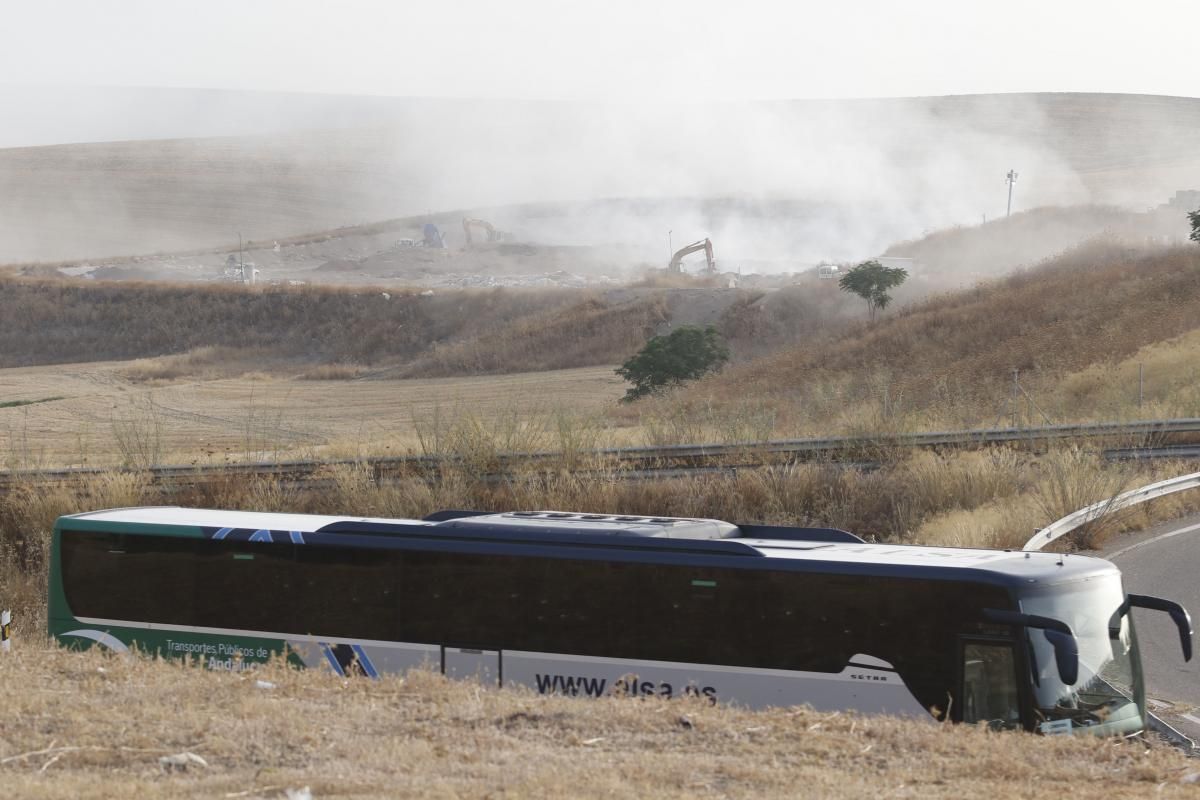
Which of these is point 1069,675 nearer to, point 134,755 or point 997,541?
point 134,755

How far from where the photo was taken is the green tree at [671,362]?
152 ft

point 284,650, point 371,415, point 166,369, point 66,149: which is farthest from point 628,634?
point 66,149

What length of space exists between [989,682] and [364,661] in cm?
491

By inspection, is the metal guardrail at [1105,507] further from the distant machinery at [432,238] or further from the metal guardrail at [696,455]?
the distant machinery at [432,238]

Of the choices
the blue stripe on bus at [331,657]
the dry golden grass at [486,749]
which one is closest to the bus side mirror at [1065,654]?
the dry golden grass at [486,749]

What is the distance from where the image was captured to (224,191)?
141 m

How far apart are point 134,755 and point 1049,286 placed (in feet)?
154

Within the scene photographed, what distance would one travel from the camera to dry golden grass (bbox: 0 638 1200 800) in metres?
5.88

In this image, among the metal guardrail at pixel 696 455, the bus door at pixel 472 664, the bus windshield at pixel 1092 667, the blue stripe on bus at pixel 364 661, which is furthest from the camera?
the metal guardrail at pixel 696 455

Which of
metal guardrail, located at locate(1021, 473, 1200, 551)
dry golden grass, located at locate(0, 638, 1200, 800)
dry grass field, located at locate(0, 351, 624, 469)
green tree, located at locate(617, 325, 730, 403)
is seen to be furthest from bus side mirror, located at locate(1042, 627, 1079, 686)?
green tree, located at locate(617, 325, 730, 403)

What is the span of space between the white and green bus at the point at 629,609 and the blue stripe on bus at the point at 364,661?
0.01m

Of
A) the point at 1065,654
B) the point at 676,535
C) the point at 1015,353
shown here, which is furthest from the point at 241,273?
the point at 1065,654

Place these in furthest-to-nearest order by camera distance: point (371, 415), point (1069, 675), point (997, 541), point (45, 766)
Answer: point (371, 415), point (997, 541), point (1069, 675), point (45, 766)

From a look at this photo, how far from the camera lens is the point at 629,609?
395 inches
